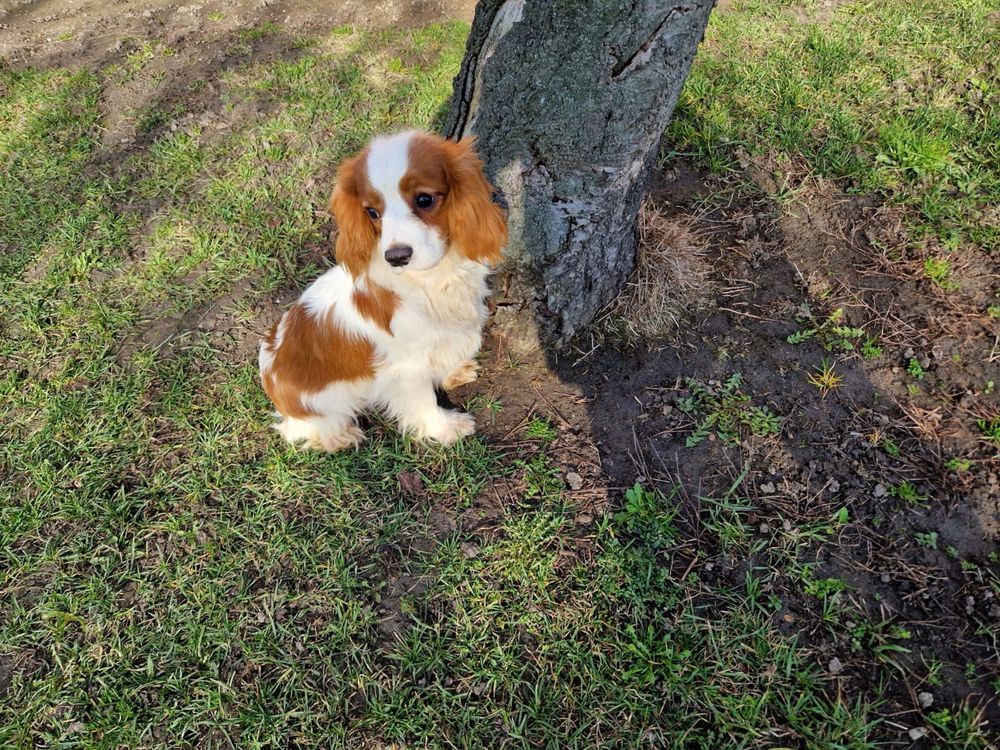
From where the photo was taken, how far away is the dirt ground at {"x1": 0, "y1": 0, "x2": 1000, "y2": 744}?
220 centimetres

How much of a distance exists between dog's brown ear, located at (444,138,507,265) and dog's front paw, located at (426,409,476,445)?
94 centimetres

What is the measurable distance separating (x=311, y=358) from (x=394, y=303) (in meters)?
0.48

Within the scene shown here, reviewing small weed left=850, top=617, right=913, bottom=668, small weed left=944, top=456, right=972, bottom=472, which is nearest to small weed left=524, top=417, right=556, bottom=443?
small weed left=850, top=617, right=913, bottom=668

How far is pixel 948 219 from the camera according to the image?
3143 millimetres

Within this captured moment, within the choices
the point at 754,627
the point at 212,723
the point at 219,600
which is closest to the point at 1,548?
the point at 219,600

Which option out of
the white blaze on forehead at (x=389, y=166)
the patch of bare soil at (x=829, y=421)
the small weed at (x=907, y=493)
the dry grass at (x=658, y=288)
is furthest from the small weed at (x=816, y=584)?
the white blaze on forehead at (x=389, y=166)

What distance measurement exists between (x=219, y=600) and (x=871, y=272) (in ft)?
11.6

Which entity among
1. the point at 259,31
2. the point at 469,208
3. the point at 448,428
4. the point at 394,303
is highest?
the point at 259,31

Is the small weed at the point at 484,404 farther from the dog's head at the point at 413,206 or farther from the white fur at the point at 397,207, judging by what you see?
the white fur at the point at 397,207

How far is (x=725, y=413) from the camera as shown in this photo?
8.84ft

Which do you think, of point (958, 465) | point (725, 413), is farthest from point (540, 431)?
point (958, 465)

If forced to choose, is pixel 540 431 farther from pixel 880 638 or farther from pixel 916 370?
pixel 916 370

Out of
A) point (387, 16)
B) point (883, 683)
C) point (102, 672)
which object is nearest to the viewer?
point (883, 683)

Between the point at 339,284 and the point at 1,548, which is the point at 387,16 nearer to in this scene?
the point at 339,284
